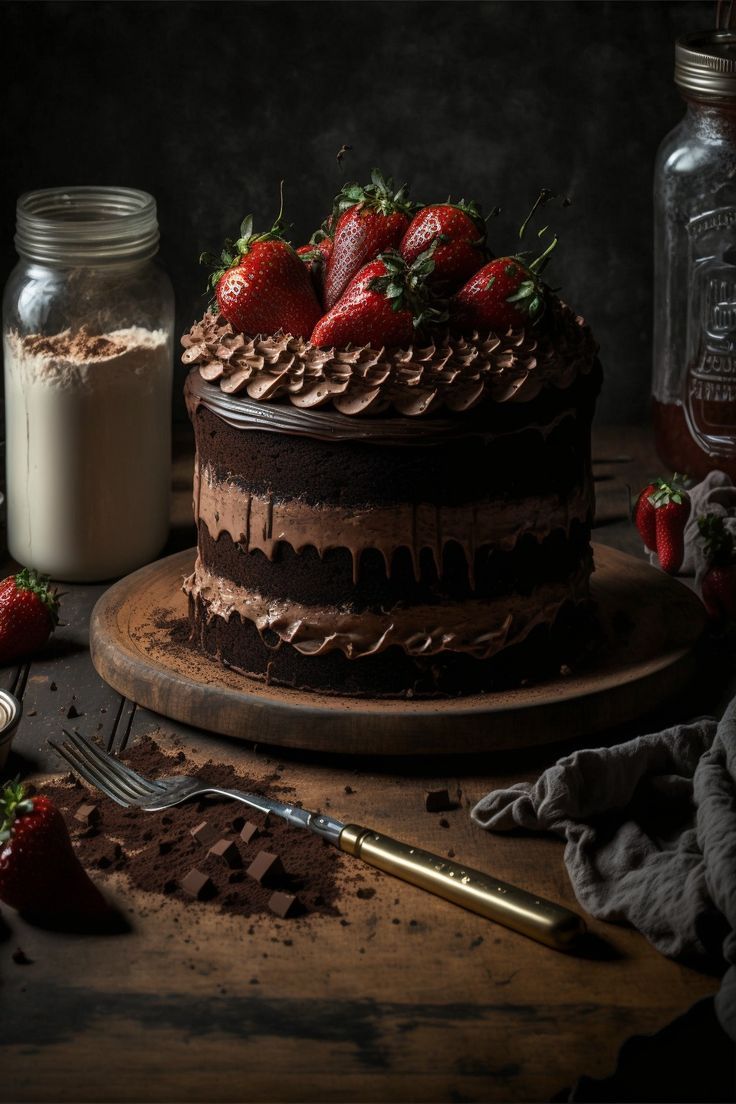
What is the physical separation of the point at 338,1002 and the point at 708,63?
193 centimetres

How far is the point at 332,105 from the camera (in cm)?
327

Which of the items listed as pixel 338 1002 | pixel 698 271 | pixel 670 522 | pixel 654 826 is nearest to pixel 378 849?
pixel 338 1002

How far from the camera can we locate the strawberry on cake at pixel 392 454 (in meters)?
1.92

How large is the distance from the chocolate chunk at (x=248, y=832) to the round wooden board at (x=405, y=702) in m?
0.22

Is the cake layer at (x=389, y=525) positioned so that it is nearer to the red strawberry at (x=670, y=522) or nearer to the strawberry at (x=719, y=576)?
the strawberry at (x=719, y=576)

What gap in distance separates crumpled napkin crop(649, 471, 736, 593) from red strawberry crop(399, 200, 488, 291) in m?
0.78

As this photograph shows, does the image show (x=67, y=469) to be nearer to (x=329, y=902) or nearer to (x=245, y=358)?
(x=245, y=358)

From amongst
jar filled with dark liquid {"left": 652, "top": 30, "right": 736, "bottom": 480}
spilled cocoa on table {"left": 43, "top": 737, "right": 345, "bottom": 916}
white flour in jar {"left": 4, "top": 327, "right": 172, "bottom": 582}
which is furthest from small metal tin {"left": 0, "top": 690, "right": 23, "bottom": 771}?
jar filled with dark liquid {"left": 652, "top": 30, "right": 736, "bottom": 480}

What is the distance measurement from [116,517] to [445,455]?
0.91m

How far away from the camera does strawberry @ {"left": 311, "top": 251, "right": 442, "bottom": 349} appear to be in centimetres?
191

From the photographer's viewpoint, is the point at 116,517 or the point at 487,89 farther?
the point at 487,89

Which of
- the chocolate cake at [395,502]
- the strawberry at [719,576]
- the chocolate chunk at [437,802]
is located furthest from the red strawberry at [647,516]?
the chocolate chunk at [437,802]

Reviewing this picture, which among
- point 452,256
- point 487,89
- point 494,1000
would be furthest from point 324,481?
point 487,89

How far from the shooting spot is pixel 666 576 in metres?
2.44
